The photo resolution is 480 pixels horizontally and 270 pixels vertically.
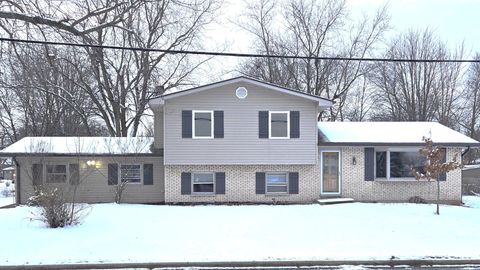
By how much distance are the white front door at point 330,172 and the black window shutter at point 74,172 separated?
39.6 feet

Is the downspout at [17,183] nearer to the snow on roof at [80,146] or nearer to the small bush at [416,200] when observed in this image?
the snow on roof at [80,146]

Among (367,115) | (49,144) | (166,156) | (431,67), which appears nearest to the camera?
(166,156)

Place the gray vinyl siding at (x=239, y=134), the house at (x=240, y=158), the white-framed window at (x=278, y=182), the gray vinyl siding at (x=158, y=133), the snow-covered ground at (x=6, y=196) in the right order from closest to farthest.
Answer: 1. the gray vinyl siding at (x=239, y=134)
2. the house at (x=240, y=158)
3. the white-framed window at (x=278, y=182)
4. the gray vinyl siding at (x=158, y=133)
5. the snow-covered ground at (x=6, y=196)

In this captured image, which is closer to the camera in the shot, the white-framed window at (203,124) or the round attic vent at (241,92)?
the white-framed window at (203,124)

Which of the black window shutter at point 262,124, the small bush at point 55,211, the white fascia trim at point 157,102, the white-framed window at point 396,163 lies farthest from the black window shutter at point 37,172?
the white-framed window at point 396,163

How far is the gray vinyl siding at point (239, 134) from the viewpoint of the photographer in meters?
22.0

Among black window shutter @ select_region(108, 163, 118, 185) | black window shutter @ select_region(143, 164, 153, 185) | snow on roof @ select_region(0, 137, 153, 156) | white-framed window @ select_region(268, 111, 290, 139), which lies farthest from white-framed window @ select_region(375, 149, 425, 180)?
black window shutter @ select_region(108, 163, 118, 185)

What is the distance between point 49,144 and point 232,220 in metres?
12.3

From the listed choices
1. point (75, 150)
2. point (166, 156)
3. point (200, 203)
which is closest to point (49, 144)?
point (75, 150)

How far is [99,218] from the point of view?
15.7m

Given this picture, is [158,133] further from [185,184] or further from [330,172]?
[330,172]

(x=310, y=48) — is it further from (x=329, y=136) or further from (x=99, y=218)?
(x=99, y=218)

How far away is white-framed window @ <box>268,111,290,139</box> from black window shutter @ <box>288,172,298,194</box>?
1.91 metres

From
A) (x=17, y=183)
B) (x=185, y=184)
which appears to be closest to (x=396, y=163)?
(x=185, y=184)
